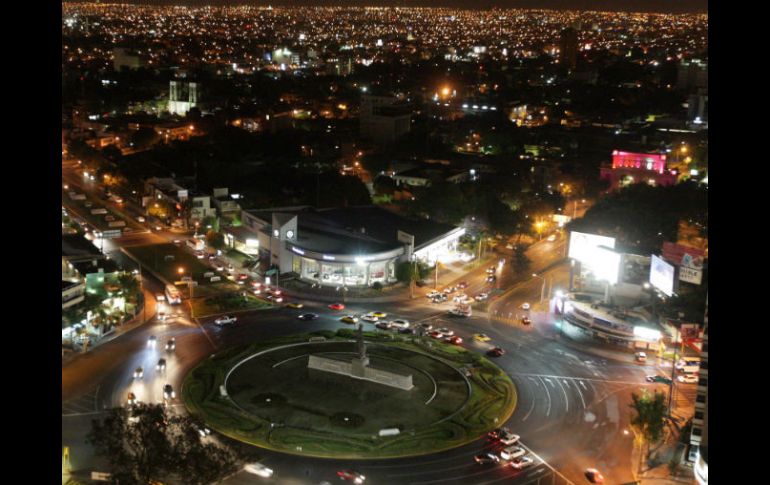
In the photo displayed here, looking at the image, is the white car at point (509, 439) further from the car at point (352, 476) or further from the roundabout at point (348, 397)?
the car at point (352, 476)

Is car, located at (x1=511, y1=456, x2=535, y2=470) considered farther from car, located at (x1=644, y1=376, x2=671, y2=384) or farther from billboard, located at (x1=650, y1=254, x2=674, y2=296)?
billboard, located at (x1=650, y1=254, x2=674, y2=296)

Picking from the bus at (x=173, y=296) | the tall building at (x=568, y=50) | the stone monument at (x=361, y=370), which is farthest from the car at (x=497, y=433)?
the tall building at (x=568, y=50)

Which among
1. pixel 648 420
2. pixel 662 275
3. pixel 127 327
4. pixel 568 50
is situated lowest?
pixel 127 327

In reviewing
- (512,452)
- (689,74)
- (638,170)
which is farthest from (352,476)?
(689,74)

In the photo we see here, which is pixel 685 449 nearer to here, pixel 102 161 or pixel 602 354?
pixel 602 354

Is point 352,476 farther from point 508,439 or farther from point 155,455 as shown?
point 155,455

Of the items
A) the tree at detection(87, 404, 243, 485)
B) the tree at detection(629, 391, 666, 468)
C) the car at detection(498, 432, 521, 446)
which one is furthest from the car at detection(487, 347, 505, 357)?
the tree at detection(87, 404, 243, 485)
